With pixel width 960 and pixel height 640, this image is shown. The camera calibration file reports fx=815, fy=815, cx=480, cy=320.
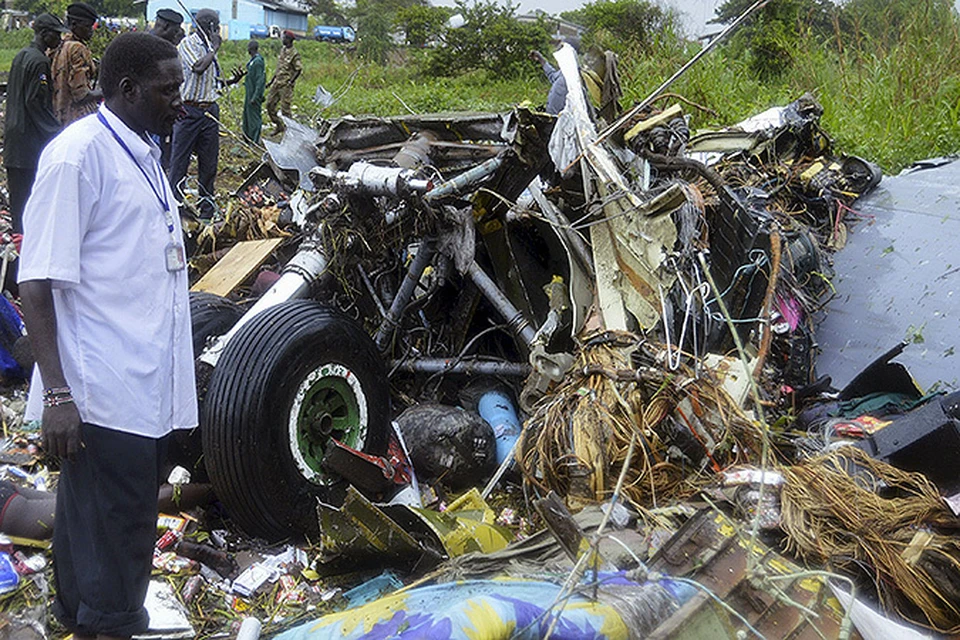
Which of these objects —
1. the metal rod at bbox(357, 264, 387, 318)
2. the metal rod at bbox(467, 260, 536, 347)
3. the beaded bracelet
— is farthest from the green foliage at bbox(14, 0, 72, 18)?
the beaded bracelet

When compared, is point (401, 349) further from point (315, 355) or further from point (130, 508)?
point (130, 508)

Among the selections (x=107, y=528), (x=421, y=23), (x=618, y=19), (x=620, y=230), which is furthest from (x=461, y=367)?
(x=421, y=23)

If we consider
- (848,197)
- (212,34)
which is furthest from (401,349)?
(212,34)

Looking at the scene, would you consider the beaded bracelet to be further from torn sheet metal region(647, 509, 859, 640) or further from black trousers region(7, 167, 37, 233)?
black trousers region(7, 167, 37, 233)

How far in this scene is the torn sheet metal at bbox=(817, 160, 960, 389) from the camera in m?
5.00

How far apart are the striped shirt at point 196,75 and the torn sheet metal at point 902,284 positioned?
236 inches

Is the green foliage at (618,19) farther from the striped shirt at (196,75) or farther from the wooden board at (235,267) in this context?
the wooden board at (235,267)

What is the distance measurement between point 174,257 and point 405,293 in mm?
2098

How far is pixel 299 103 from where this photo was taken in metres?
17.7

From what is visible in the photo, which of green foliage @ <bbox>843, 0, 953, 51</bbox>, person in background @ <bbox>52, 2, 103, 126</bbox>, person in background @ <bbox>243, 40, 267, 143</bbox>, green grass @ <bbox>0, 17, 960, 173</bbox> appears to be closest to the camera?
person in background @ <bbox>52, 2, 103, 126</bbox>

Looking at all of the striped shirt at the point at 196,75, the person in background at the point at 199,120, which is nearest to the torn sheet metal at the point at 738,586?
the person in background at the point at 199,120

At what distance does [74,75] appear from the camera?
6.64 metres

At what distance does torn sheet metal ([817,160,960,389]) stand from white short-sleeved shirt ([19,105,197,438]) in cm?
412

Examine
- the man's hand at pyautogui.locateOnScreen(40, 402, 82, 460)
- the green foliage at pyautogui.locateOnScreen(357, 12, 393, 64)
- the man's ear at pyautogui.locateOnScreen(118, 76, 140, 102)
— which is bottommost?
the man's hand at pyautogui.locateOnScreen(40, 402, 82, 460)
